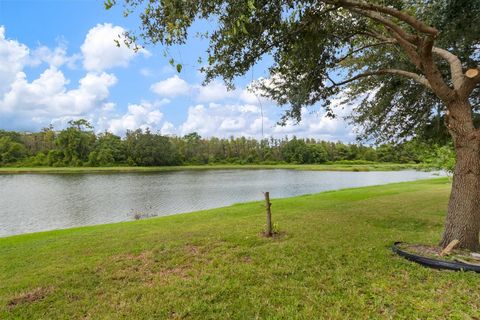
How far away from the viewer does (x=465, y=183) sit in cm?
509

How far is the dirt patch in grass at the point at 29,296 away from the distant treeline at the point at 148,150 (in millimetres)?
67526

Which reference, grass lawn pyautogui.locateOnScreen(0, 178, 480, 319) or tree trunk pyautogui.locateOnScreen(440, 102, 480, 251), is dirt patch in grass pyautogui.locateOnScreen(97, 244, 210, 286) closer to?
grass lawn pyautogui.locateOnScreen(0, 178, 480, 319)

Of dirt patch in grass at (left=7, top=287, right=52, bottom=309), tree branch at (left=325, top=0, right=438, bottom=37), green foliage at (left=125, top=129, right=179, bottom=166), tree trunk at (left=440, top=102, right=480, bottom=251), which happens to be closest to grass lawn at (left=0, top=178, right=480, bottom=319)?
dirt patch in grass at (left=7, top=287, right=52, bottom=309)

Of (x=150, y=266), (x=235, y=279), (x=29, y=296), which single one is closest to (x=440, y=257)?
(x=235, y=279)

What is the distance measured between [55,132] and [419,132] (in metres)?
95.0

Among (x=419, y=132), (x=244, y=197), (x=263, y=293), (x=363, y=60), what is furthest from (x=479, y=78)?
(x=244, y=197)

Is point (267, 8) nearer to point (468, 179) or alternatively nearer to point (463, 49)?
point (468, 179)

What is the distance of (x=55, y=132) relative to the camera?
275 feet

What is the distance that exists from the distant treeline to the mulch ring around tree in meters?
66.2

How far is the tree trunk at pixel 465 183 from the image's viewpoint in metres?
5.02

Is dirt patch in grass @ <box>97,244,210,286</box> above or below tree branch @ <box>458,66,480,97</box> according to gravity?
below

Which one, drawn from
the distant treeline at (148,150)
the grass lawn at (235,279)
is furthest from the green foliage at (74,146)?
the grass lawn at (235,279)

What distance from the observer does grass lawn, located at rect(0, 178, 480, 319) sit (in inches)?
140

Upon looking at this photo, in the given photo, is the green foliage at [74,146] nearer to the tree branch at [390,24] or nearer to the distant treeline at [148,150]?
the distant treeline at [148,150]
